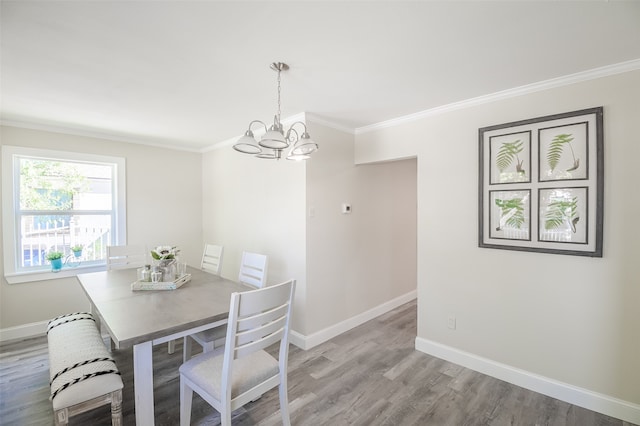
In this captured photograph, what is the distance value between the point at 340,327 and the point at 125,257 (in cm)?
255

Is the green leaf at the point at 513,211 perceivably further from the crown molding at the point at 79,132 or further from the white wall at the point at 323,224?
the crown molding at the point at 79,132

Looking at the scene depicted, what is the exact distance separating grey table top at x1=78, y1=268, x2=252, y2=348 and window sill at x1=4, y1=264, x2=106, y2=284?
1227 millimetres

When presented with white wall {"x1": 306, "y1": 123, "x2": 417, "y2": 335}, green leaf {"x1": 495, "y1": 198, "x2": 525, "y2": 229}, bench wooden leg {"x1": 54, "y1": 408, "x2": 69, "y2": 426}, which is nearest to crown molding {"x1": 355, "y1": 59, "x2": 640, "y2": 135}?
white wall {"x1": 306, "y1": 123, "x2": 417, "y2": 335}

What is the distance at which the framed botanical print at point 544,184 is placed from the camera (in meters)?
2.01

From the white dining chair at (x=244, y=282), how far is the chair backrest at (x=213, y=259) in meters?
0.50

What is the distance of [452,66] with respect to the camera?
6.37 feet

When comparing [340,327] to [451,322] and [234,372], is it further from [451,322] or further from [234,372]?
[234,372]

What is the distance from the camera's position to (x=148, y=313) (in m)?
1.74

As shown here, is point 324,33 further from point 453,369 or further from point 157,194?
point 157,194

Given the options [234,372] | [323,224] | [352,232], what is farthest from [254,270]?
[352,232]

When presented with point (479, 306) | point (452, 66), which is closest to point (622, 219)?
point (479, 306)

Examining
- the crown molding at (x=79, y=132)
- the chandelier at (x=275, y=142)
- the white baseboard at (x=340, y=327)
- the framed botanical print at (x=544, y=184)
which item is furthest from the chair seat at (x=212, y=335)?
the crown molding at (x=79, y=132)

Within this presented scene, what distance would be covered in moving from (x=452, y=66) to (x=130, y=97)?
8.57ft

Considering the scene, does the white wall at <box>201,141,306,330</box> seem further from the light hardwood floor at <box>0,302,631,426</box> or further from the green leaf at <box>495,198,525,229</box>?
the green leaf at <box>495,198,525,229</box>
